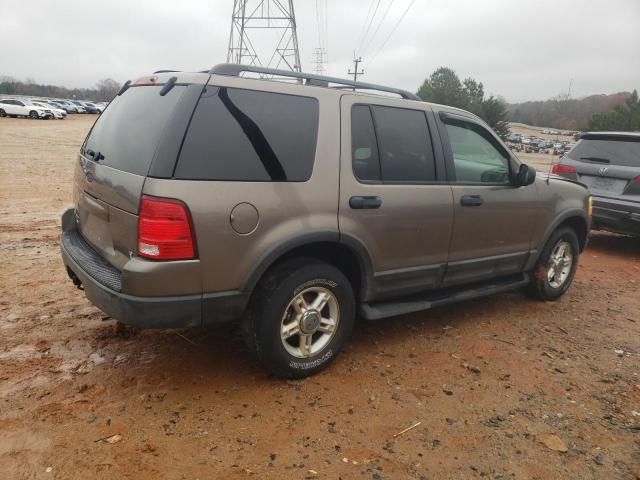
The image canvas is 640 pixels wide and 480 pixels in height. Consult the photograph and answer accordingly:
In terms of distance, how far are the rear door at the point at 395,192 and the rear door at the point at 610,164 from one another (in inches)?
173

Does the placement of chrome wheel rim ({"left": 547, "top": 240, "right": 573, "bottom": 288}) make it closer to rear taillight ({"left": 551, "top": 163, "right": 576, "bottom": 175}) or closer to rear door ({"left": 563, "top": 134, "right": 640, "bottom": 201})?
rear door ({"left": 563, "top": 134, "right": 640, "bottom": 201})

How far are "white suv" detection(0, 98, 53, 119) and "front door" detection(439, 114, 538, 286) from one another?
151 feet

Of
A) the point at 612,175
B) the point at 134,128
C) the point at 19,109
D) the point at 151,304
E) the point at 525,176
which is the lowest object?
the point at 151,304

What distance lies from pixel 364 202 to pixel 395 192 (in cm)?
31

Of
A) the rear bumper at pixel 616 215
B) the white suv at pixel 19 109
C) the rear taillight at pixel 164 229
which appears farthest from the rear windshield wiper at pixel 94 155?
the white suv at pixel 19 109

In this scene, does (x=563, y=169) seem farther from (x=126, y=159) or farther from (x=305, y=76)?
(x=126, y=159)

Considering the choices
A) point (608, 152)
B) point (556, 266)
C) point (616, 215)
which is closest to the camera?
point (556, 266)

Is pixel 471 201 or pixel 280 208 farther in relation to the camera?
pixel 471 201

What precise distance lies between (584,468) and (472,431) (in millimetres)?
586

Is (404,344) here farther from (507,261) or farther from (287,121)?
(287,121)

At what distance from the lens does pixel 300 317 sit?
3.29 metres

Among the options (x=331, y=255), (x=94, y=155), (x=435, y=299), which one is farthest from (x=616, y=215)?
(x=94, y=155)

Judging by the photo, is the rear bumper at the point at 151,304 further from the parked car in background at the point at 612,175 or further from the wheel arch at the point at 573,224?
the parked car in background at the point at 612,175

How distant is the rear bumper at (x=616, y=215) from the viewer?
6797mm
